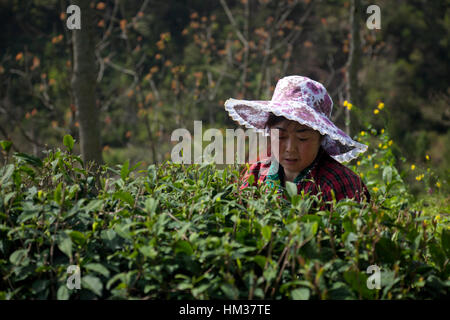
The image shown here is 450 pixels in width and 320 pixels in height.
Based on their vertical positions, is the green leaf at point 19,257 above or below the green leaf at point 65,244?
below

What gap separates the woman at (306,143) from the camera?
7.32 feet

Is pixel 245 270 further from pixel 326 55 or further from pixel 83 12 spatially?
pixel 326 55

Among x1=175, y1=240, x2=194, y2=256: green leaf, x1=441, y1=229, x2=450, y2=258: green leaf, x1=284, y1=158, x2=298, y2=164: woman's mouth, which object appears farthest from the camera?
x1=284, y1=158, x2=298, y2=164: woman's mouth

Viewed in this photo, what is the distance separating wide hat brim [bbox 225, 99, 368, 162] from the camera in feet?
7.18

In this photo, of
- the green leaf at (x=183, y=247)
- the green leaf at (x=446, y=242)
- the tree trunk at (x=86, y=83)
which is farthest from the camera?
the tree trunk at (x=86, y=83)

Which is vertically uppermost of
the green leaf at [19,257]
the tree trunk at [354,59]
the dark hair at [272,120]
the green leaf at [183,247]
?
the tree trunk at [354,59]

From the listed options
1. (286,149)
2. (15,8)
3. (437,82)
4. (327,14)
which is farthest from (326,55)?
(286,149)

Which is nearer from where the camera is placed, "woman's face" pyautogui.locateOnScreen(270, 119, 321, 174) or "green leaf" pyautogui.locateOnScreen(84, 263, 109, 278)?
"green leaf" pyautogui.locateOnScreen(84, 263, 109, 278)

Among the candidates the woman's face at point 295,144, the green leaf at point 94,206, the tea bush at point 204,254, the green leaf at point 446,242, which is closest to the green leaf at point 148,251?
the tea bush at point 204,254

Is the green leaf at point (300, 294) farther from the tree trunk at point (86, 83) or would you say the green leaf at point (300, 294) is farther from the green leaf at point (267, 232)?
the tree trunk at point (86, 83)

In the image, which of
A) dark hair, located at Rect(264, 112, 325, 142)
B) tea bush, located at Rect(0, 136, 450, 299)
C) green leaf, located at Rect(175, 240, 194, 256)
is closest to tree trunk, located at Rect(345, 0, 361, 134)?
dark hair, located at Rect(264, 112, 325, 142)

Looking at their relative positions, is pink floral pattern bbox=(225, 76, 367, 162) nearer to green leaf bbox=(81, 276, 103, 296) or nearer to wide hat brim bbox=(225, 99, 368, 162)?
wide hat brim bbox=(225, 99, 368, 162)

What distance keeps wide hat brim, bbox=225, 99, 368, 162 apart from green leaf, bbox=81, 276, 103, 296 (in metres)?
1.21

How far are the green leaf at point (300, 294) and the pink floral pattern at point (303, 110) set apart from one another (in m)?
1.05
